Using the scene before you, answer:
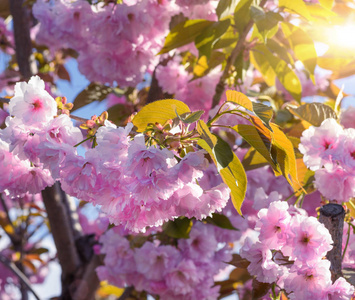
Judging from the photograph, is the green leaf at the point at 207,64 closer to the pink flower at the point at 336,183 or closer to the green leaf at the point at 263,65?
the green leaf at the point at 263,65

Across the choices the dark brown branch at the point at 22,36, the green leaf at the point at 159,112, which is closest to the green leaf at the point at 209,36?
the green leaf at the point at 159,112

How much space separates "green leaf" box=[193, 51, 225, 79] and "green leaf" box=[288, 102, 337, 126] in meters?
0.48

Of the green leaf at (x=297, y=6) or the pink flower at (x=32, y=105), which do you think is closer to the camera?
the pink flower at (x=32, y=105)

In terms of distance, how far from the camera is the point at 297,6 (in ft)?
4.28

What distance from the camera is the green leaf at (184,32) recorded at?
148 centimetres

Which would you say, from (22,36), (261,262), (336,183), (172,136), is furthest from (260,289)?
(22,36)

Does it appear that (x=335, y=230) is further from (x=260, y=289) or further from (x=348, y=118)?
(x=348, y=118)

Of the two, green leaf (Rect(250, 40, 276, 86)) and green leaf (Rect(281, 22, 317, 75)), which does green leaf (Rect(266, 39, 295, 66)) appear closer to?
green leaf (Rect(281, 22, 317, 75))

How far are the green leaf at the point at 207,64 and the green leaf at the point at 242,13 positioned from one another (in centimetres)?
24

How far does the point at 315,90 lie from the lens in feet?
7.58

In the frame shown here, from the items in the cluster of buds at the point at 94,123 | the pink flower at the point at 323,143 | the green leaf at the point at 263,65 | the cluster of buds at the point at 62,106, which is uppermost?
the cluster of buds at the point at 62,106

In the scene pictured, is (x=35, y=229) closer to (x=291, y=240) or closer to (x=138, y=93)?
(x=138, y=93)

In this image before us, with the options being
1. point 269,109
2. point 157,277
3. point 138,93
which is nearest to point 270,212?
point 269,109

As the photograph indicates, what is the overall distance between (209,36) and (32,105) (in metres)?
0.72
